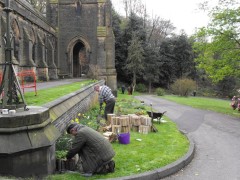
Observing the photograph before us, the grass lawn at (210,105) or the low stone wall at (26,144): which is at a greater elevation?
the low stone wall at (26,144)

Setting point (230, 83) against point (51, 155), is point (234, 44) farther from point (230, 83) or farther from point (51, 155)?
point (230, 83)

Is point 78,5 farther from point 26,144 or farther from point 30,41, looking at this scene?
point 26,144

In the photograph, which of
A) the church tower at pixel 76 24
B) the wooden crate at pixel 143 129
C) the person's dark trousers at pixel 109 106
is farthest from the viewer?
the church tower at pixel 76 24

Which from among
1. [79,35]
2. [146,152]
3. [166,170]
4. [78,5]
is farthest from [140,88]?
[166,170]

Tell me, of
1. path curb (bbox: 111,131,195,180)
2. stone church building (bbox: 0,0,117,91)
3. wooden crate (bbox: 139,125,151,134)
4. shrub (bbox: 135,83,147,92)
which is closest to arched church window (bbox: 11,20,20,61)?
stone church building (bbox: 0,0,117,91)

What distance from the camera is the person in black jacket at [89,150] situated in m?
6.14

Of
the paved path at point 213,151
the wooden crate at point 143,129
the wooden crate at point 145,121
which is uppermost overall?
the wooden crate at point 145,121

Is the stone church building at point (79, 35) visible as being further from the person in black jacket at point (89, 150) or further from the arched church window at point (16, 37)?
the person in black jacket at point (89, 150)

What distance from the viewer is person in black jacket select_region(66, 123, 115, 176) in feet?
20.1

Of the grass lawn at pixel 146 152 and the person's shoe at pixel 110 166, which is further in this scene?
the grass lawn at pixel 146 152

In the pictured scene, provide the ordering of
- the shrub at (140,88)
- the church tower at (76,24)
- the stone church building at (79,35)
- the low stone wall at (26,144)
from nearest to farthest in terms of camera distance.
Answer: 1. the low stone wall at (26,144)
2. the stone church building at (79,35)
3. the church tower at (76,24)
4. the shrub at (140,88)

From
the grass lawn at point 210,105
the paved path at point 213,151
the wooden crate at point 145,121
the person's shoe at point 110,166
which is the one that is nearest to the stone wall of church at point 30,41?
the wooden crate at point 145,121

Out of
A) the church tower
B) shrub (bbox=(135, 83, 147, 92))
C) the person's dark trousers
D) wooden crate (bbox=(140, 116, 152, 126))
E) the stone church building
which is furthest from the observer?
shrub (bbox=(135, 83, 147, 92))

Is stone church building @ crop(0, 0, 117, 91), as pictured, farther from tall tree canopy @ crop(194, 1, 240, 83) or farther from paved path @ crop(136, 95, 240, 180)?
paved path @ crop(136, 95, 240, 180)
